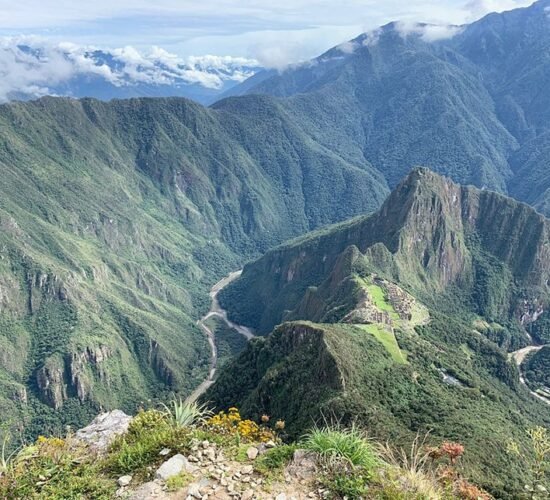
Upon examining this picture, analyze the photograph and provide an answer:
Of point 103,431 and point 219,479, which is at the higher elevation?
point 219,479

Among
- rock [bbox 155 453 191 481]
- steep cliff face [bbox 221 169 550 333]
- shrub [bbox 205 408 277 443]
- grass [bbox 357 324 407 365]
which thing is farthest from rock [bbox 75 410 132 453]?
steep cliff face [bbox 221 169 550 333]

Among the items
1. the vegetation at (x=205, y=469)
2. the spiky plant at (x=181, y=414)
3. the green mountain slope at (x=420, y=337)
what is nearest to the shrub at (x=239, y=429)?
the vegetation at (x=205, y=469)

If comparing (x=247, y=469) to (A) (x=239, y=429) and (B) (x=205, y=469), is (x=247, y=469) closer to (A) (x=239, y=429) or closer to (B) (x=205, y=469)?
(B) (x=205, y=469)

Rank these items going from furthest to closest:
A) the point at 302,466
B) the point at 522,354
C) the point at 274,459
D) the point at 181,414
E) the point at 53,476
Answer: the point at 522,354 → the point at 181,414 → the point at 274,459 → the point at 302,466 → the point at 53,476

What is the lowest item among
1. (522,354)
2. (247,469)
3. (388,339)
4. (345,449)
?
(522,354)

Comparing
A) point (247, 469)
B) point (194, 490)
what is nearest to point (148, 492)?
Result: point (194, 490)

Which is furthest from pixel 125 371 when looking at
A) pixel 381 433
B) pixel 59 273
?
pixel 381 433
